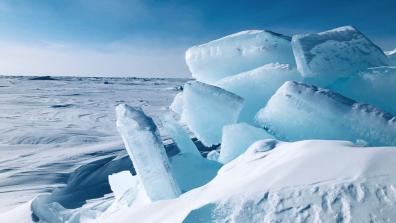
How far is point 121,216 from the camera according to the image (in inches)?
74.5

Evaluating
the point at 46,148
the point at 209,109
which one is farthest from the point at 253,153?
the point at 46,148

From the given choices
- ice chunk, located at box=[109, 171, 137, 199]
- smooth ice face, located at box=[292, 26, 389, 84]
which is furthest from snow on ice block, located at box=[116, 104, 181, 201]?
smooth ice face, located at box=[292, 26, 389, 84]

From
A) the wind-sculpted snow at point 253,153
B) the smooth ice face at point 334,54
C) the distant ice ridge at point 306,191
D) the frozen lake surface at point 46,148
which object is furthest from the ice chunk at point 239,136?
the frozen lake surface at point 46,148

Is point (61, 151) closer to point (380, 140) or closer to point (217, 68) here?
point (217, 68)

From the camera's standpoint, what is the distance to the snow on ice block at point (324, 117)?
2.06 metres

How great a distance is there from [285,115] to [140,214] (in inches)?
47.0

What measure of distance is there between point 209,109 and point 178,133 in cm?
33

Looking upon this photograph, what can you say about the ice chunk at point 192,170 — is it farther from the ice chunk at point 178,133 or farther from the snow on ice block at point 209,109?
the snow on ice block at point 209,109

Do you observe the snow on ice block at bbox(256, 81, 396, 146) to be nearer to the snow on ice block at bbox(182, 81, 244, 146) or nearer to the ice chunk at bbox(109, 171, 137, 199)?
the snow on ice block at bbox(182, 81, 244, 146)

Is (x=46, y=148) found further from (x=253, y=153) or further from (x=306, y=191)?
(x=306, y=191)

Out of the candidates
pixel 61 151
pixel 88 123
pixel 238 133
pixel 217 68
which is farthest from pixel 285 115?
pixel 88 123

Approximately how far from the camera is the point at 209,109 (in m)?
2.80

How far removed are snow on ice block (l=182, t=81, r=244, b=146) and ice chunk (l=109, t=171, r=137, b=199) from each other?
712mm

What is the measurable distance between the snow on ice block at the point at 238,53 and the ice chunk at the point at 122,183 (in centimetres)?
121
